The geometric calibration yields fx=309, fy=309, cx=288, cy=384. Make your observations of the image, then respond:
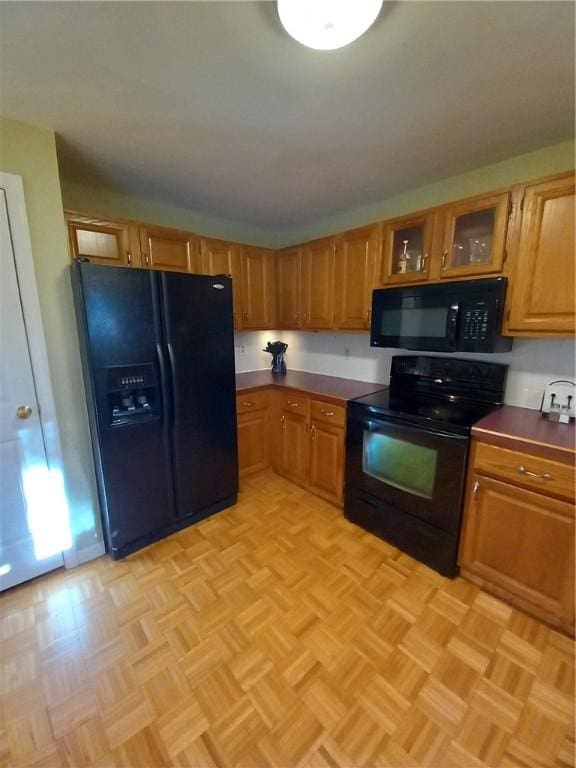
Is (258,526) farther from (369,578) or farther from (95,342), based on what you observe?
(95,342)

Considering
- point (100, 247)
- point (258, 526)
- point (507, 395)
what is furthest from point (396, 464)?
point (100, 247)

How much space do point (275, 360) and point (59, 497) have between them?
2.11m

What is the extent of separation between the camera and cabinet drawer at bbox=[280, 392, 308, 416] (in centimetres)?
255

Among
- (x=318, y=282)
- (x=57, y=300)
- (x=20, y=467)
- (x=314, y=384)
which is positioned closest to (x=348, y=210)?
(x=318, y=282)

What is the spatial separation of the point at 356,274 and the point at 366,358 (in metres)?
0.75

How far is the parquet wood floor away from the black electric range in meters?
0.23

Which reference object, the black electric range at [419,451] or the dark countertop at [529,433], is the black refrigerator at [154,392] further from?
the dark countertop at [529,433]

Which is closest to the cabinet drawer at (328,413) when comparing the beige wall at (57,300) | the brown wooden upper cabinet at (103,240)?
the beige wall at (57,300)

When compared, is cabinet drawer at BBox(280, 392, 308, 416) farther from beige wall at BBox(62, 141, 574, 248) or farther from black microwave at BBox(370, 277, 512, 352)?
beige wall at BBox(62, 141, 574, 248)

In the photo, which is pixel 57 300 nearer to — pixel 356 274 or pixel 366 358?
pixel 356 274

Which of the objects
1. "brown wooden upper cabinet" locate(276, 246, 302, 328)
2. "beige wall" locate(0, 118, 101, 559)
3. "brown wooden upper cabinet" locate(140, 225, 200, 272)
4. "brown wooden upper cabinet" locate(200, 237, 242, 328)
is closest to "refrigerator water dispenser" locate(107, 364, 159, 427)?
"beige wall" locate(0, 118, 101, 559)

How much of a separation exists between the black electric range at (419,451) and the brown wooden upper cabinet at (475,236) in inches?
24.3

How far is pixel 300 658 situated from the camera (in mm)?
1382

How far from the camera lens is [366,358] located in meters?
2.77
